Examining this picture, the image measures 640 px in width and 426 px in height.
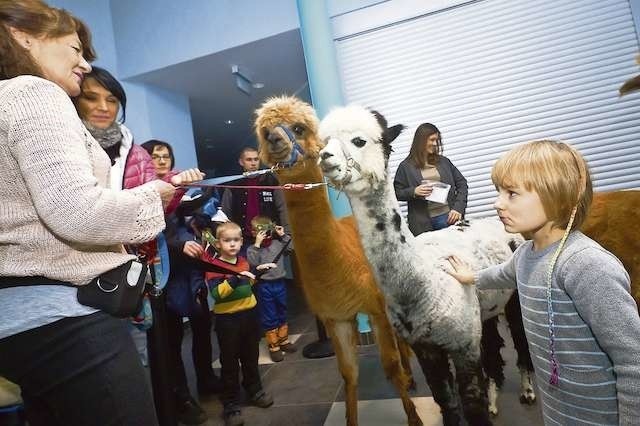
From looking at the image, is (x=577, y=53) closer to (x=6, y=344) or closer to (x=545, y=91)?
(x=545, y=91)

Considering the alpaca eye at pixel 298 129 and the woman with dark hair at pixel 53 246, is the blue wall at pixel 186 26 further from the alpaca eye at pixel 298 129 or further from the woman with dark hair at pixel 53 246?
the woman with dark hair at pixel 53 246

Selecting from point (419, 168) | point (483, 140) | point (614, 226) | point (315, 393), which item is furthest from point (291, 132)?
point (483, 140)

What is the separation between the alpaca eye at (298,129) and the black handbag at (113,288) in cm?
129

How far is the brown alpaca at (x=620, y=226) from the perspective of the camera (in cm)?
172

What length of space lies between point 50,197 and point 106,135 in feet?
3.18

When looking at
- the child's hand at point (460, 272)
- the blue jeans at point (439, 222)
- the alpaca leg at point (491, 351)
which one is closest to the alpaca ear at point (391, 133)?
the child's hand at point (460, 272)

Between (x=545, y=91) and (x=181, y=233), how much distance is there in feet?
11.5

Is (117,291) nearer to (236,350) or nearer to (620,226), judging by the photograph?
(236,350)

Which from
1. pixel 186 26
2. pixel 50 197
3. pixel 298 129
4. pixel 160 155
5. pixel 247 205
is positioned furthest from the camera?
pixel 186 26

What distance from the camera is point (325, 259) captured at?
1941 mm

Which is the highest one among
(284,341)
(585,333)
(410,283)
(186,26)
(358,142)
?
(186,26)

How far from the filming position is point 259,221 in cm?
304

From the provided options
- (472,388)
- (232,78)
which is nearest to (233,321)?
(472,388)

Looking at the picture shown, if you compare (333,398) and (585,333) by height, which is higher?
(585,333)
